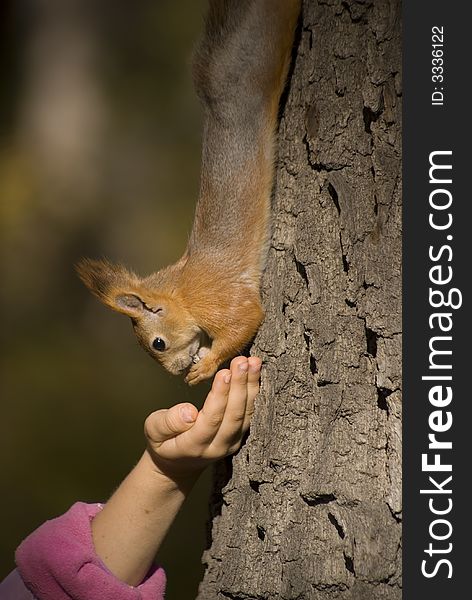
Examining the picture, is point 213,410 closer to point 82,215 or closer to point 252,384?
point 252,384

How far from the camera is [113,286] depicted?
1482 mm

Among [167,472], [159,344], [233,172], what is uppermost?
[233,172]

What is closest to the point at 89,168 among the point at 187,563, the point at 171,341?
the point at 187,563

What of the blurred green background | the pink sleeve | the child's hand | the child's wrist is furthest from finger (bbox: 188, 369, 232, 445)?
the blurred green background

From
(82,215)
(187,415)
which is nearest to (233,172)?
(187,415)

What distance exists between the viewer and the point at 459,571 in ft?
3.54

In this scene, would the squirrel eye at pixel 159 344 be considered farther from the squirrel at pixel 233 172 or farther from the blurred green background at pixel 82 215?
the blurred green background at pixel 82 215

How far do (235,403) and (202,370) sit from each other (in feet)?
0.63

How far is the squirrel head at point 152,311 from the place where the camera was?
4.82 ft

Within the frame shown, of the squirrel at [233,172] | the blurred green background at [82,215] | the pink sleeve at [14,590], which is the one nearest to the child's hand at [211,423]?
the squirrel at [233,172]

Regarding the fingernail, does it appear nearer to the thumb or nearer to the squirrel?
the thumb

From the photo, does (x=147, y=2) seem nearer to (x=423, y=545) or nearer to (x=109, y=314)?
(x=109, y=314)

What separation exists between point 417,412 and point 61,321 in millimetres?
2955

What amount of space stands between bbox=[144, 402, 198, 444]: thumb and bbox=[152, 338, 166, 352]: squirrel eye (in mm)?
212
